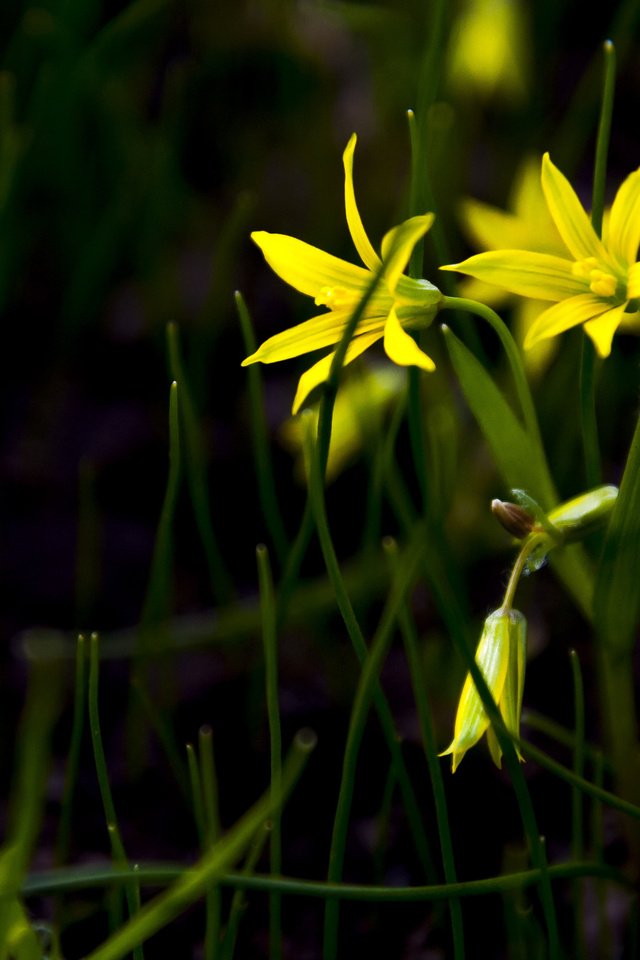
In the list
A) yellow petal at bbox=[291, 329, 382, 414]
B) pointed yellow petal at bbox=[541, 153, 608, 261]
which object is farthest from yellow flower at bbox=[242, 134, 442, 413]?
pointed yellow petal at bbox=[541, 153, 608, 261]

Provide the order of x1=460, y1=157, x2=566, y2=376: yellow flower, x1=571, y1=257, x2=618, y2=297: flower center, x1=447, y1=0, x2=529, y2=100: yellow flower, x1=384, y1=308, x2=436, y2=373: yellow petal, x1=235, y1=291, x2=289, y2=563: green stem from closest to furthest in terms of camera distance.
A: x1=384, y1=308, x2=436, y2=373: yellow petal < x1=571, y1=257, x2=618, y2=297: flower center < x1=235, y1=291, x2=289, y2=563: green stem < x1=460, y1=157, x2=566, y2=376: yellow flower < x1=447, y1=0, x2=529, y2=100: yellow flower

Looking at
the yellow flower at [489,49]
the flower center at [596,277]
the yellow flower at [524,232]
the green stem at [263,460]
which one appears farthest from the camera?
the yellow flower at [489,49]

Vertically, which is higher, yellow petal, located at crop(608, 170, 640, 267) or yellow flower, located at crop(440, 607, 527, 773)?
yellow petal, located at crop(608, 170, 640, 267)

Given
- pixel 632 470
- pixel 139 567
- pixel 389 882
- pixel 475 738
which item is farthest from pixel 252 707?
pixel 632 470

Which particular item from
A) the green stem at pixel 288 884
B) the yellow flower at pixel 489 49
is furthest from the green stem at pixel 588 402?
the yellow flower at pixel 489 49

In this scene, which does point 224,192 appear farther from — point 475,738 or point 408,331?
point 475,738

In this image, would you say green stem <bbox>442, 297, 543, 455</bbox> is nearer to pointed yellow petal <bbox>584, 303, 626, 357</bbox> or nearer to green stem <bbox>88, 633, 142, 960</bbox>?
pointed yellow petal <bbox>584, 303, 626, 357</bbox>

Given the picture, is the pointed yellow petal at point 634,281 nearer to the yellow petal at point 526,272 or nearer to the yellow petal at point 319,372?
the yellow petal at point 526,272

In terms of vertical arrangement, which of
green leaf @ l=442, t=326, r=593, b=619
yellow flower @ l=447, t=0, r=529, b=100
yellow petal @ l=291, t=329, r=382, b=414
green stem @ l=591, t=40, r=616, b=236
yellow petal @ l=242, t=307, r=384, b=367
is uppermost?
yellow flower @ l=447, t=0, r=529, b=100
